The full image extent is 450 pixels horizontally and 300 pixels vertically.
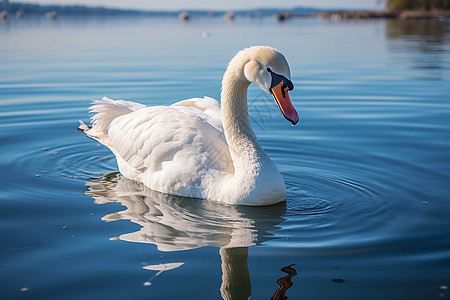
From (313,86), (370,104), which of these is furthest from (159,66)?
(370,104)

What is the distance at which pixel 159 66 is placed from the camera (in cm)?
1980

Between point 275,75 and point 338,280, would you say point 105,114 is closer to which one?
point 275,75

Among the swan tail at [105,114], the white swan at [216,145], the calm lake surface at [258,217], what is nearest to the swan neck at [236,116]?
the white swan at [216,145]

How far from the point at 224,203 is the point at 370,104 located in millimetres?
7102

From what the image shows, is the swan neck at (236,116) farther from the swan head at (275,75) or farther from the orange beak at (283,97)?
the orange beak at (283,97)

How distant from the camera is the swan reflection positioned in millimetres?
4688

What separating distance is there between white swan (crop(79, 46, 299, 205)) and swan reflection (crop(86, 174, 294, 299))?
0.63ft

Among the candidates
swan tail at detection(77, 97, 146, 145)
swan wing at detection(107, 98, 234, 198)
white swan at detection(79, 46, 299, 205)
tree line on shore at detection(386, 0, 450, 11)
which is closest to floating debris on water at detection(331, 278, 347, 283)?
Answer: white swan at detection(79, 46, 299, 205)

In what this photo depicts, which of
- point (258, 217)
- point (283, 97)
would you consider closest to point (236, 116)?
point (283, 97)

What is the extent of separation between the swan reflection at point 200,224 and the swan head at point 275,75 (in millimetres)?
1161

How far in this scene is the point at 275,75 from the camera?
577 centimetres

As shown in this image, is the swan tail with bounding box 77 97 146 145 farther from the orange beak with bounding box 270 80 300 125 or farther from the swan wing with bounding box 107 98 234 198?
the orange beak with bounding box 270 80 300 125

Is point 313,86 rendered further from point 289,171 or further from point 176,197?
point 176,197

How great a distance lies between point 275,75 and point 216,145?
4.30 feet
